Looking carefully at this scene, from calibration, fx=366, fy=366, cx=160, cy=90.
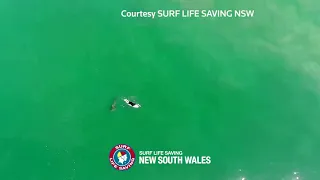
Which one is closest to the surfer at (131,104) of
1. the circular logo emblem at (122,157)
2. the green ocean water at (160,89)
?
the green ocean water at (160,89)

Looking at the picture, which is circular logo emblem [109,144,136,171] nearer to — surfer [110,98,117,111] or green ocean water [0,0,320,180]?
green ocean water [0,0,320,180]

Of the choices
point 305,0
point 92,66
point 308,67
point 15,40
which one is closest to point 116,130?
point 92,66

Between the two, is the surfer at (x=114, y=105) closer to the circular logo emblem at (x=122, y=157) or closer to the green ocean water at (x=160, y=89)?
the green ocean water at (x=160, y=89)

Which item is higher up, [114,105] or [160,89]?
[160,89]

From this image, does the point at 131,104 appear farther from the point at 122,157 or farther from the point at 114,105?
the point at 122,157

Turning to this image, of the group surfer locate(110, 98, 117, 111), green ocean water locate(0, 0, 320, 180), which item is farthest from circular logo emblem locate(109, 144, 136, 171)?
surfer locate(110, 98, 117, 111)

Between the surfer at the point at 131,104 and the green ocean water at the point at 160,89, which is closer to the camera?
the green ocean water at the point at 160,89

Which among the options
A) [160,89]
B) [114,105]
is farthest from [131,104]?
[160,89]
